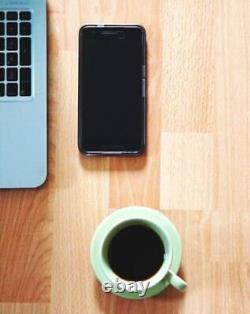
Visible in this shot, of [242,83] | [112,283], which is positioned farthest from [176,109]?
[112,283]

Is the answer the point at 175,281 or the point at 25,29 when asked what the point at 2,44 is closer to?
the point at 25,29

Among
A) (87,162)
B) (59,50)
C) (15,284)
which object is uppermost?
(59,50)

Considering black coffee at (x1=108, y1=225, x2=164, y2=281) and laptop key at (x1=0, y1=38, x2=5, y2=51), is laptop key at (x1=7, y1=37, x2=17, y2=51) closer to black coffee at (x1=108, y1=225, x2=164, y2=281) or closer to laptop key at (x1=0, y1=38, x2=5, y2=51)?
laptop key at (x1=0, y1=38, x2=5, y2=51)

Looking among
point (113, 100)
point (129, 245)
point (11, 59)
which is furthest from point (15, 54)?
point (129, 245)

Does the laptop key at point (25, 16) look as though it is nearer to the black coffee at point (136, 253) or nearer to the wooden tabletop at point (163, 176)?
the wooden tabletop at point (163, 176)

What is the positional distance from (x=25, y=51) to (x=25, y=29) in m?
0.02

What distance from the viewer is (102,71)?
2.02 feet

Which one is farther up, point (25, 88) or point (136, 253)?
point (25, 88)

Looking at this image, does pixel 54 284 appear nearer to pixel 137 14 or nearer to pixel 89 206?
pixel 89 206

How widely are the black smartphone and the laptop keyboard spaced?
59mm

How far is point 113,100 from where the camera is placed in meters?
0.62

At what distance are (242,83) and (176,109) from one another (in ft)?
0.26

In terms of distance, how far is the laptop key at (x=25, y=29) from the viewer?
1.99ft

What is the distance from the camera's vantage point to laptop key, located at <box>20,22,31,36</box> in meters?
0.61
